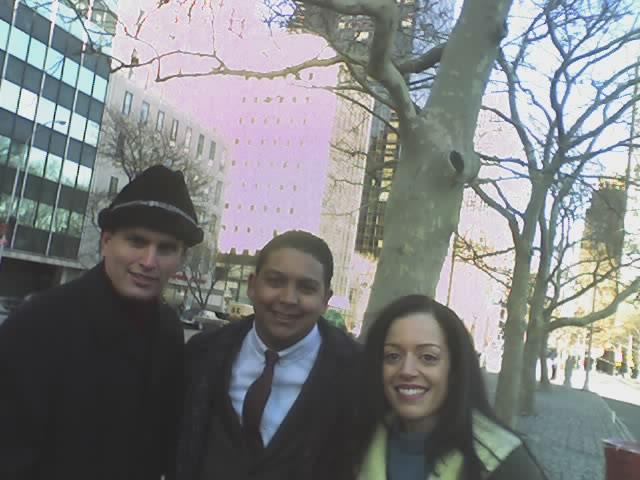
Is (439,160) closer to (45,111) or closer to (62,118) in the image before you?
(45,111)

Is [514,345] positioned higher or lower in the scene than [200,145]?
lower

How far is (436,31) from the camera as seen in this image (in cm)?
916

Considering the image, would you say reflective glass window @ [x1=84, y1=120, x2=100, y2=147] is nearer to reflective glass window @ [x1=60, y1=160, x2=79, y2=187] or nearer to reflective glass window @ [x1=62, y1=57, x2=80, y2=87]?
reflective glass window @ [x1=60, y1=160, x2=79, y2=187]

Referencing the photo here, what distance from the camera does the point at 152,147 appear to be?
99.2ft

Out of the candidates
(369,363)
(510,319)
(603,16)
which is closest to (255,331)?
(369,363)

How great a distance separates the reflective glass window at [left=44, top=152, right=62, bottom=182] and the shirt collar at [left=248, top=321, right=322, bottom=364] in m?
40.0

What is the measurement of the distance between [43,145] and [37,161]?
3.43 feet

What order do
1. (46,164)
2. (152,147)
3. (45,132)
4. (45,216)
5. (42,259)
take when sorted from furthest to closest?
(45,216)
(42,259)
(46,164)
(45,132)
(152,147)

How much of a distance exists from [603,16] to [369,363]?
11.1 m

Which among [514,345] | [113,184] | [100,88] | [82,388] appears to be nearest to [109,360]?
[82,388]

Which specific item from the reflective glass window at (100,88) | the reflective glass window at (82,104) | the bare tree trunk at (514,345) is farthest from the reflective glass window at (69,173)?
the bare tree trunk at (514,345)

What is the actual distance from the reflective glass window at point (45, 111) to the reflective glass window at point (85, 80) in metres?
2.63

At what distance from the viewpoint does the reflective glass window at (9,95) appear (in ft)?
115

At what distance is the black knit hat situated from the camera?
2.76m
